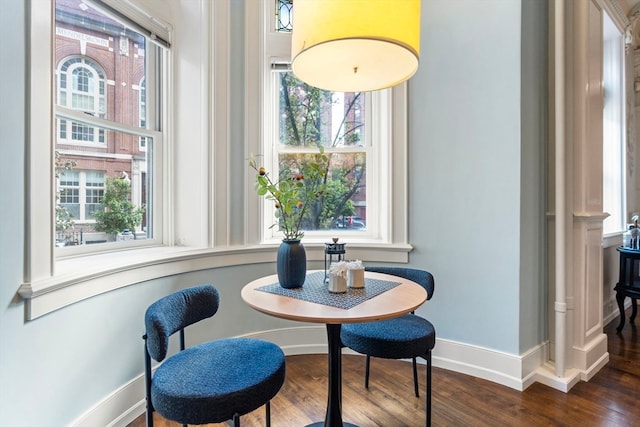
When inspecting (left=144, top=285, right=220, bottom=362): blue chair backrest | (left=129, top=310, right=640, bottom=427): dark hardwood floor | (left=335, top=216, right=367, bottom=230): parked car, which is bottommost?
(left=129, top=310, right=640, bottom=427): dark hardwood floor

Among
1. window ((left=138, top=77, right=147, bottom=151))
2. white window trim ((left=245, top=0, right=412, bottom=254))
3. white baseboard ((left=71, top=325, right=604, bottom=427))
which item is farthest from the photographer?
white window trim ((left=245, top=0, right=412, bottom=254))

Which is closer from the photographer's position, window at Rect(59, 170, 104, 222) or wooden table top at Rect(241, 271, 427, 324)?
wooden table top at Rect(241, 271, 427, 324)

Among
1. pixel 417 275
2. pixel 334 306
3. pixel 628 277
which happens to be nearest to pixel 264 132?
pixel 417 275

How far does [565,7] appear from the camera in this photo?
210 centimetres

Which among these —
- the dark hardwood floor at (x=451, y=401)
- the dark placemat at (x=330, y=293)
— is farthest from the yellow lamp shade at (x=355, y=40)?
the dark hardwood floor at (x=451, y=401)

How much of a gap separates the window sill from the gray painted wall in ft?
0.20

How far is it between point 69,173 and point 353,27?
154 centimetres

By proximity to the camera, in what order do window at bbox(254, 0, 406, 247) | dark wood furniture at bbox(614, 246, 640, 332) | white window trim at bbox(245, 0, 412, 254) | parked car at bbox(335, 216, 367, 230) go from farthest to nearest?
1. dark wood furniture at bbox(614, 246, 640, 332)
2. parked car at bbox(335, 216, 367, 230)
3. window at bbox(254, 0, 406, 247)
4. white window trim at bbox(245, 0, 412, 254)

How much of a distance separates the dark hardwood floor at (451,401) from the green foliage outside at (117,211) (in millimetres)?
1027

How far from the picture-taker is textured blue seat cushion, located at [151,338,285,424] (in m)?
1.07

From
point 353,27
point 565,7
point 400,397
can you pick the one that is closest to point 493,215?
point 400,397

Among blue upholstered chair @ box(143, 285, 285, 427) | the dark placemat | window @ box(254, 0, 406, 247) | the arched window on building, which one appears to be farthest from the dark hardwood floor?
the arched window on building

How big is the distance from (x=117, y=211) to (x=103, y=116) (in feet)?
1.73

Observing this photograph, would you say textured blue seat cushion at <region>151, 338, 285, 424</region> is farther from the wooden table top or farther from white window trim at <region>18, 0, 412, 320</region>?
white window trim at <region>18, 0, 412, 320</region>
